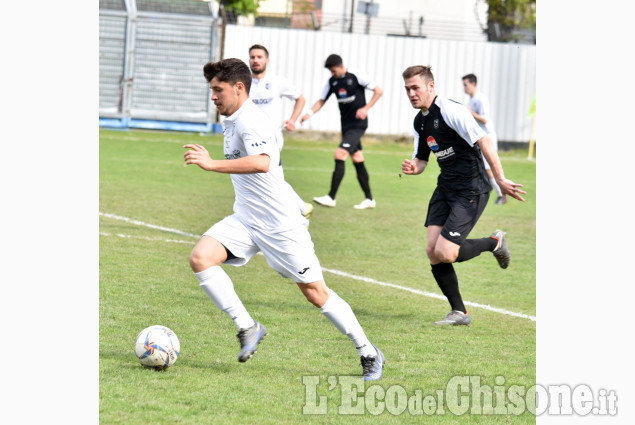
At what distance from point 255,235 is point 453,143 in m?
2.24

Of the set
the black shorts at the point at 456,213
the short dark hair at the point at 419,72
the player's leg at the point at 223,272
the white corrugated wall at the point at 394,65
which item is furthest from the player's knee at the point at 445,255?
the white corrugated wall at the point at 394,65

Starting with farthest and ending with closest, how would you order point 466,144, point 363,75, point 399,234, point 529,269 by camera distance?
1. point 363,75
2. point 399,234
3. point 529,269
4. point 466,144

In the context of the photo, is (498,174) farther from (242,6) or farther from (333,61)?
(242,6)

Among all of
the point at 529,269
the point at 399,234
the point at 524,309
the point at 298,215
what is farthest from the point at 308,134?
the point at 298,215

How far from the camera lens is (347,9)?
133 ft

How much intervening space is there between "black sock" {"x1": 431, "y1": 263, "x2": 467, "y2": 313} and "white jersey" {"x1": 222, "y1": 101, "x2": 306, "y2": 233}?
2.05 meters

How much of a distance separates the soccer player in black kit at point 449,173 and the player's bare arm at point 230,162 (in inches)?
77.4

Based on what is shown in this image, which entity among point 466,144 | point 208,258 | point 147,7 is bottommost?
point 208,258

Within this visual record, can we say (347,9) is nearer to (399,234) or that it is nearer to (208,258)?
(399,234)

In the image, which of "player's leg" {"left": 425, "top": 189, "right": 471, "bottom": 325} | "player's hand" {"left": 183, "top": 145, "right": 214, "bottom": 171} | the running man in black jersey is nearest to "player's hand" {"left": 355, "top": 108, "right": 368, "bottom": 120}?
the running man in black jersey

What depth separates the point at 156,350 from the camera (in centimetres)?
552

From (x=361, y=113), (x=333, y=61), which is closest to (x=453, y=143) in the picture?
(x=361, y=113)

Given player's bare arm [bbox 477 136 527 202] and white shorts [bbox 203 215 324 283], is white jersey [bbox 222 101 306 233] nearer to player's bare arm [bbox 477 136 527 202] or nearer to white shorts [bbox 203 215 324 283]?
white shorts [bbox 203 215 324 283]

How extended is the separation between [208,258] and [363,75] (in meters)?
9.43
